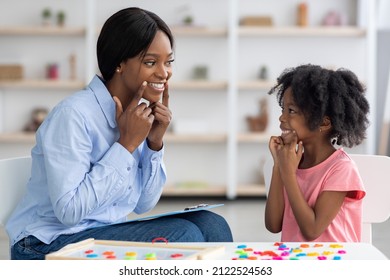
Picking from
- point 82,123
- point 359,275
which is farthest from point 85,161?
point 359,275

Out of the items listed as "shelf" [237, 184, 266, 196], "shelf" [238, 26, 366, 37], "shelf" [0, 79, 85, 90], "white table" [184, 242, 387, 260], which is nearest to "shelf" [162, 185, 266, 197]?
"shelf" [237, 184, 266, 196]

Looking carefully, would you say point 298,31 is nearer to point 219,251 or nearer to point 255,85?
point 255,85

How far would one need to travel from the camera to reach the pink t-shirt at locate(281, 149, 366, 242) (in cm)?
→ 206

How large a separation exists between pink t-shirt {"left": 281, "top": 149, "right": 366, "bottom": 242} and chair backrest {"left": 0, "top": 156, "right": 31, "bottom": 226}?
30.9 inches

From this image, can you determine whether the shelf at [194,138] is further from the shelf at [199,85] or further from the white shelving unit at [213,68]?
the shelf at [199,85]

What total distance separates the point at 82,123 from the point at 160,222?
343 mm

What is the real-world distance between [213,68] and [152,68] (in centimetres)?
425

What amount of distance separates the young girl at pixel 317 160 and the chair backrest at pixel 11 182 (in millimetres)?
729

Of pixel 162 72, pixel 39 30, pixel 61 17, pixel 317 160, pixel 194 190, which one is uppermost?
pixel 61 17

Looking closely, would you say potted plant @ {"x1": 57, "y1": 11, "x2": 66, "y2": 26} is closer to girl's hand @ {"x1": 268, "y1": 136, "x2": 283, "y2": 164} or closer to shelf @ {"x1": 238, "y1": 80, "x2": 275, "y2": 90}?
shelf @ {"x1": 238, "y1": 80, "x2": 275, "y2": 90}

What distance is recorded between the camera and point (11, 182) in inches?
83.4

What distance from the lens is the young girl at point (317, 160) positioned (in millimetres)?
2049

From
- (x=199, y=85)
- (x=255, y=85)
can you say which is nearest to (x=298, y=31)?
(x=255, y=85)

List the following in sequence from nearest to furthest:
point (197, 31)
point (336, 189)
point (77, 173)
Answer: point (77, 173) → point (336, 189) → point (197, 31)
